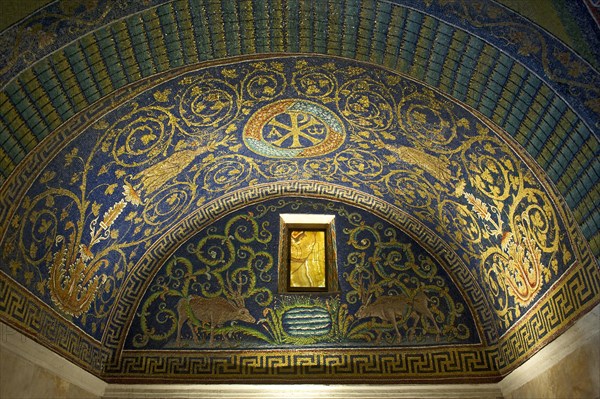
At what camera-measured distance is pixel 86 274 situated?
6.01m

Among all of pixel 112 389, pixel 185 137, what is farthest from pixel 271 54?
pixel 112 389

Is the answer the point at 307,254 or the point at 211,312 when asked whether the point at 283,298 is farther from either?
the point at 211,312

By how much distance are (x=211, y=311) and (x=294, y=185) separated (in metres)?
1.61

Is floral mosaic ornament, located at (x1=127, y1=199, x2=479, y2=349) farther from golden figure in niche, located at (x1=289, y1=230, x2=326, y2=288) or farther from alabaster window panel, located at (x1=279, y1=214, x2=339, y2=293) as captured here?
golden figure in niche, located at (x1=289, y1=230, x2=326, y2=288)

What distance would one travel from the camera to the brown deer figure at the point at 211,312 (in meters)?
6.45

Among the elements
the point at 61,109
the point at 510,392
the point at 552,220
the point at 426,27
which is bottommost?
the point at 510,392

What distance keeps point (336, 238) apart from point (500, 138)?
7.56 feet

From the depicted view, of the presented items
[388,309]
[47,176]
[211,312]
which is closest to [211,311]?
[211,312]

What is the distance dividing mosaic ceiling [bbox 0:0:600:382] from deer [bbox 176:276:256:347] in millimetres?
23

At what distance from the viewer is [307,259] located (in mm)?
6871

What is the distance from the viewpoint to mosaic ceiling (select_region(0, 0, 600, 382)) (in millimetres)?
4523

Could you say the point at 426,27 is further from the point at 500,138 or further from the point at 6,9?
the point at 6,9

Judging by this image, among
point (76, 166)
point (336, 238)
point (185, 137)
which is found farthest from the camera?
point (336, 238)

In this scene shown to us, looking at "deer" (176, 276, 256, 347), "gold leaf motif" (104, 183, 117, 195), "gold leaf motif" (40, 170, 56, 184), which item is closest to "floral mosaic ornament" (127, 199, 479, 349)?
"deer" (176, 276, 256, 347)
